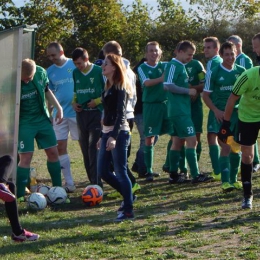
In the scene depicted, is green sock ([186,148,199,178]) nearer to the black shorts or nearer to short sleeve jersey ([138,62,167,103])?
short sleeve jersey ([138,62,167,103])

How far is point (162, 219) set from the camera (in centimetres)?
819

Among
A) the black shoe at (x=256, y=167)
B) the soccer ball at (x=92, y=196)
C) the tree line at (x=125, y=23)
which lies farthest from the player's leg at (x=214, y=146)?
the tree line at (x=125, y=23)

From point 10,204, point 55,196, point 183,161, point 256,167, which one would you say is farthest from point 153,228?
point 256,167

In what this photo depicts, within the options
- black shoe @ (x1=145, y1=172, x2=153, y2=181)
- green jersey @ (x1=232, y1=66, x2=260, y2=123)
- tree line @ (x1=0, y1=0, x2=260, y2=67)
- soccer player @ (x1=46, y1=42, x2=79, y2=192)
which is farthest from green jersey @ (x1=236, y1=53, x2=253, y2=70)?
tree line @ (x1=0, y1=0, x2=260, y2=67)

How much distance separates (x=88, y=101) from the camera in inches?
410

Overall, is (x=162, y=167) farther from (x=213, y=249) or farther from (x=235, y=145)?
(x=213, y=249)

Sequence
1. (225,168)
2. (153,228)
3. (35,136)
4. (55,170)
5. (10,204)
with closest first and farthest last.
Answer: (10,204) → (153,228) → (35,136) → (225,168) → (55,170)

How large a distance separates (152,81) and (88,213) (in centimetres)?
295

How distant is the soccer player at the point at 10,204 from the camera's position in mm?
7004

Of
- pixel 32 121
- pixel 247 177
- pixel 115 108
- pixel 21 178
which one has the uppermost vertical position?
pixel 115 108

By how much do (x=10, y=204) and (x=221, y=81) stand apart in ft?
13.5

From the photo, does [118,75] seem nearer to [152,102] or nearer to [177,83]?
[177,83]

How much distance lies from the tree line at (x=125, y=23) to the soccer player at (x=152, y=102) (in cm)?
1960

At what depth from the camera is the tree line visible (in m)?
33.8
